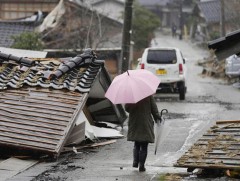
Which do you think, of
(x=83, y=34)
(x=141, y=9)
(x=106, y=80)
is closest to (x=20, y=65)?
(x=106, y=80)

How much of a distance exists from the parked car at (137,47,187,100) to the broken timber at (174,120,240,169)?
11.7 m

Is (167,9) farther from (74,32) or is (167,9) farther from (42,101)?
(42,101)

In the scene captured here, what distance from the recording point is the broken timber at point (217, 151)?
335 inches

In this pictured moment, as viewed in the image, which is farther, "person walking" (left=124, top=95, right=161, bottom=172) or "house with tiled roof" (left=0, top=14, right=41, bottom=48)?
"house with tiled roof" (left=0, top=14, right=41, bottom=48)

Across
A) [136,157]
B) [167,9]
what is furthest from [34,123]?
[167,9]

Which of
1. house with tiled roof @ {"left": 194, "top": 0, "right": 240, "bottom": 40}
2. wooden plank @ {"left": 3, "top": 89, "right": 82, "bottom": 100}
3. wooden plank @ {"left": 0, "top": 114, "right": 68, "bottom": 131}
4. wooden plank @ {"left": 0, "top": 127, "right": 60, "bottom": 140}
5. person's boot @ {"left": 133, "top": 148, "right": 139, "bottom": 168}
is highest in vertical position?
house with tiled roof @ {"left": 194, "top": 0, "right": 240, "bottom": 40}

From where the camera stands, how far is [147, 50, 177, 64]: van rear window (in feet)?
72.4

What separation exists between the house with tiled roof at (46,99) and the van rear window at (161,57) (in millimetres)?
8365

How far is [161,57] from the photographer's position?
2217 centimetres

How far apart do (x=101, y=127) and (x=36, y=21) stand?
1807cm

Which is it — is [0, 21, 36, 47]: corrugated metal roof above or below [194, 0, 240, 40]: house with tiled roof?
below

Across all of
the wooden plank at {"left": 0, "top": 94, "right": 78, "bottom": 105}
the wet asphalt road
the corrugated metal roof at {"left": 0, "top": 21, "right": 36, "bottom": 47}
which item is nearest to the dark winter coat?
the wet asphalt road

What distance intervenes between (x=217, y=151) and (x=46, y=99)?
3867 millimetres

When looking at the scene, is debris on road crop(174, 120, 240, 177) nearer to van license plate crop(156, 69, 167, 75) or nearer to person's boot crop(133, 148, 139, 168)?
person's boot crop(133, 148, 139, 168)
